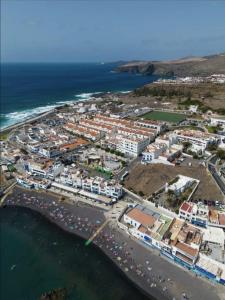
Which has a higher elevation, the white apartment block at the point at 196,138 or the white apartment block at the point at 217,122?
the white apartment block at the point at 217,122

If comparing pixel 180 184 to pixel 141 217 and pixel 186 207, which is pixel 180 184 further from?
pixel 141 217

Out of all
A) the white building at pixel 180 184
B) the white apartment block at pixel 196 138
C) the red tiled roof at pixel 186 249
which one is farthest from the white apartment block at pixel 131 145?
the red tiled roof at pixel 186 249

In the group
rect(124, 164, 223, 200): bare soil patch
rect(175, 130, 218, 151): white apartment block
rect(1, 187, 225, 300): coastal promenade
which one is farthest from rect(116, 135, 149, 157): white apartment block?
rect(1, 187, 225, 300): coastal promenade

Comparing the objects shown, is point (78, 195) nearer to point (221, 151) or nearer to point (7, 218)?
point (7, 218)

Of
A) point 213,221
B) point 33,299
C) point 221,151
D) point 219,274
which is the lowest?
point 33,299

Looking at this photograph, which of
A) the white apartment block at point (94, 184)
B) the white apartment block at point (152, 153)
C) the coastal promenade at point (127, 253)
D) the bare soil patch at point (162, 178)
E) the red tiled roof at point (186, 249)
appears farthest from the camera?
the white apartment block at point (152, 153)

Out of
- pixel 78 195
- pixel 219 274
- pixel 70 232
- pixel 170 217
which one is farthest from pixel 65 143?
pixel 219 274

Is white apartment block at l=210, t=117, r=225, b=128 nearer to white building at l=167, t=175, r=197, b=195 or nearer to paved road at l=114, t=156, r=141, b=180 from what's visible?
paved road at l=114, t=156, r=141, b=180

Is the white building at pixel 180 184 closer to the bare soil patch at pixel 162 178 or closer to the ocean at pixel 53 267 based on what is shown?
the bare soil patch at pixel 162 178
